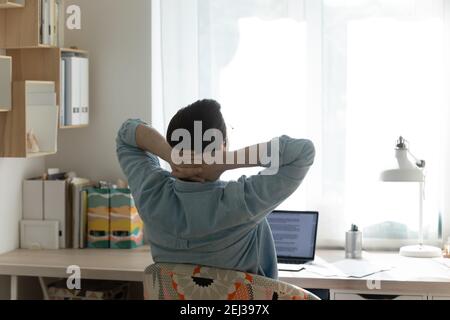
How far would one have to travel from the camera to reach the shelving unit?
3.10 meters

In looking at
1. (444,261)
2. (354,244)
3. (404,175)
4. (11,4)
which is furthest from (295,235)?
(11,4)

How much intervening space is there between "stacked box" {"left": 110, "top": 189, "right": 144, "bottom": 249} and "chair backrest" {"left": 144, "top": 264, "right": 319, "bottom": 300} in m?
1.36

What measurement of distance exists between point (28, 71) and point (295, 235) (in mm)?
1337

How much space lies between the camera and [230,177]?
3.51 m

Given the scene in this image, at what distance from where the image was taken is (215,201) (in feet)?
6.70

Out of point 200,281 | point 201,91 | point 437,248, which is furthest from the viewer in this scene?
point 201,91

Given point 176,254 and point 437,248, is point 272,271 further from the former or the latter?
point 437,248

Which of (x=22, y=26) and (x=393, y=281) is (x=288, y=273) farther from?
(x=22, y=26)

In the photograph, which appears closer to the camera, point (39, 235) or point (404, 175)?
point (404, 175)

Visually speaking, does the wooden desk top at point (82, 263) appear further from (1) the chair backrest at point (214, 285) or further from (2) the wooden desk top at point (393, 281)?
(1) the chair backrest at point (214, 285)

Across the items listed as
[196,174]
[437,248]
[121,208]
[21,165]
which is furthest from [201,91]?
[196,174]

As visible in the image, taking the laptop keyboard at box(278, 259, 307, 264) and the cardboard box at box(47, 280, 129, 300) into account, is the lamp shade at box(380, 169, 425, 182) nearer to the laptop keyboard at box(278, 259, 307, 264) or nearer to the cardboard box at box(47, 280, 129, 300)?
the laptop keyboard at box(278, 259, 307, 264)

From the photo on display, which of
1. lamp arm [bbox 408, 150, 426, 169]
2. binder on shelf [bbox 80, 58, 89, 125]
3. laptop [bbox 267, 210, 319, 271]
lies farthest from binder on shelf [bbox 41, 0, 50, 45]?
lamp arm [bbox 408, 150, 426, 169]
